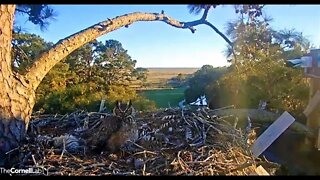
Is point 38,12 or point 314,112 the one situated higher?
point 38,12

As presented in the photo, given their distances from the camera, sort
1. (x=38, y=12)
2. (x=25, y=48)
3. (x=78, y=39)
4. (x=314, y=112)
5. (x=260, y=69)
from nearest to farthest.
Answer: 1. (x=38, y=12)
2. (x=78, y=39)
3. (x=25, y=48)
4. (x=260, y=69)
5. (x=314, y=112)

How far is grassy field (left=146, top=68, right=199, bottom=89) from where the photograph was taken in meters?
1.13

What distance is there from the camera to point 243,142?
137 cm

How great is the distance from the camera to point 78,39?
142 cm

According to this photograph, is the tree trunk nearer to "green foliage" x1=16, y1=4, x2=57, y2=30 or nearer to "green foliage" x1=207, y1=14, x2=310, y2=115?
"green foliage" x1=16, y1=4, x2=57, y2=30

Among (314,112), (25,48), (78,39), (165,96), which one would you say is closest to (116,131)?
(165,96)

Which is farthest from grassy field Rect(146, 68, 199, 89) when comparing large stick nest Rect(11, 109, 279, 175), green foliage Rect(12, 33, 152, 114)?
large stick nest Rect(11, 109, 279, 175)

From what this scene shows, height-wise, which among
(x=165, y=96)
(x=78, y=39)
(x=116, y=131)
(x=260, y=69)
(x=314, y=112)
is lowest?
(x=314, y=112)

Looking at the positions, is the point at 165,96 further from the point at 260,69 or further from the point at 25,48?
the point at 25,48

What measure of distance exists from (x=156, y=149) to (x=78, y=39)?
1.83 feet

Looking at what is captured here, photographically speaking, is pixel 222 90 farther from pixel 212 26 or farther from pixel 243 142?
pixel 212 26

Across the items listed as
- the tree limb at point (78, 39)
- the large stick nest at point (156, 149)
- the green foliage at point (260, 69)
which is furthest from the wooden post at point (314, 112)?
the tree limb at point (78, 39)

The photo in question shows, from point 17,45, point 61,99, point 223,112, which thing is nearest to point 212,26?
point 223,112
